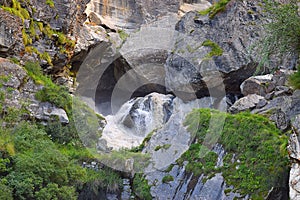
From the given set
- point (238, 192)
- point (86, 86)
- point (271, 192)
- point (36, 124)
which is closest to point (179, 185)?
point (238, 192)

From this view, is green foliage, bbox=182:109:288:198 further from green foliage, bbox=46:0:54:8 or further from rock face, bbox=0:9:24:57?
green foliage, bbox=46:0:54:8

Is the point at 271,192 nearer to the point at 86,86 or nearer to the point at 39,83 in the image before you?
the point at 39,83

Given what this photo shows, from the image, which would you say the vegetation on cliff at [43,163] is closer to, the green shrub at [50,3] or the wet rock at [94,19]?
the green shrub at [50,3]

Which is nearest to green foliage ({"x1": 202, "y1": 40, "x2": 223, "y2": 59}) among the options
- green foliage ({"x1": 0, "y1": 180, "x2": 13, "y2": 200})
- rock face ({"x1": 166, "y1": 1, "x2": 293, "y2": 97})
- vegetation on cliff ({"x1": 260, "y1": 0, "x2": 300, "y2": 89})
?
rock face ({"x1": 166, "y1": 1, "x2": 293, "y2": 97})

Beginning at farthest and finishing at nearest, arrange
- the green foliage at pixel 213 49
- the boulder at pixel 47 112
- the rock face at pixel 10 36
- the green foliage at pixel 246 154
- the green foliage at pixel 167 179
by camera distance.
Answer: the green foliage at pixel 213 49
the rock face at pixel 10 36
the boulder at pixel 47 112
the green foliage at pixel 167 179
the green foliage at pixel 246 154

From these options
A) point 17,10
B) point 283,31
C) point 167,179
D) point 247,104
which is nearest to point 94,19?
point 17,10

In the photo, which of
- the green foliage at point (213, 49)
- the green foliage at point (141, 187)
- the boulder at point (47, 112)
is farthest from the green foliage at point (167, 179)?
the green foliage at point (213, 49)
